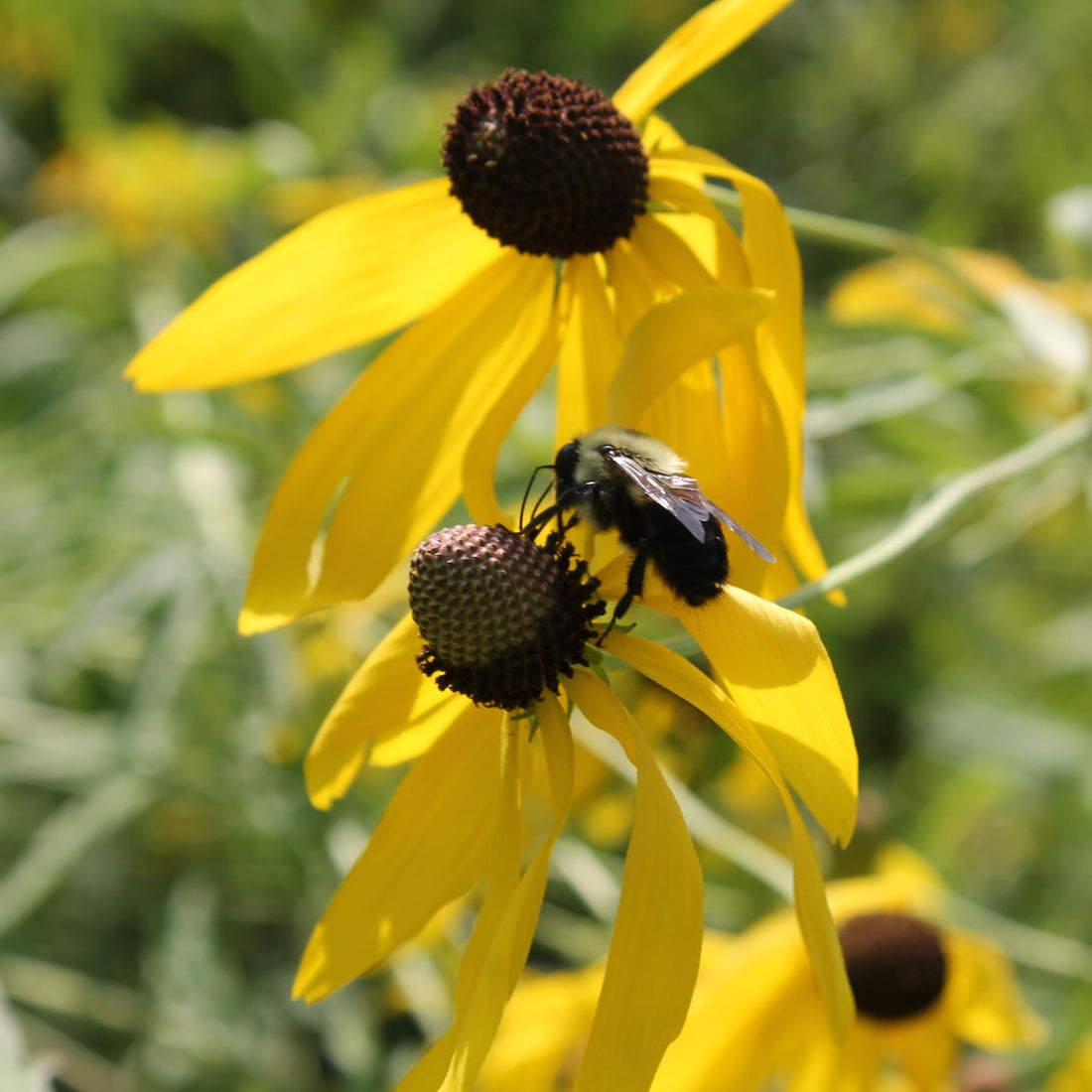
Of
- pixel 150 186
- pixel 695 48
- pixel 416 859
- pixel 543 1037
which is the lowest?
pixel 543 1037

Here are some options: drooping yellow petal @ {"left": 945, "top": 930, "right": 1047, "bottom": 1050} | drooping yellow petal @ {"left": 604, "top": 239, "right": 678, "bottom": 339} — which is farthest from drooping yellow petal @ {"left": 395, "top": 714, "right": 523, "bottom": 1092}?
drooping yellow petal @ {"left": 945, "top": 930, "right": 1047, "bottom": 1050}

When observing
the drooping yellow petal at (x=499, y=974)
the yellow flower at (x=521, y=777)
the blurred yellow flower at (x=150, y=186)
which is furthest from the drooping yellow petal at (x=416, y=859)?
the blurred yellow flower at (x=150, y=186)

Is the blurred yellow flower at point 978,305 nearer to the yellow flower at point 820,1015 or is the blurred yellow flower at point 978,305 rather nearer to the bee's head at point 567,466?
the bee's head at point 567,466

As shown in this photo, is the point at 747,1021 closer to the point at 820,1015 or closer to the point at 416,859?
the point at 820,1015

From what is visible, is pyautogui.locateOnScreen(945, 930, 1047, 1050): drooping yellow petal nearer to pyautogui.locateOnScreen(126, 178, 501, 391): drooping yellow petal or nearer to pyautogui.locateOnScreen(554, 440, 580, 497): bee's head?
pyautogui.locateOnScreen(554, 440, 580, 497): bee's head

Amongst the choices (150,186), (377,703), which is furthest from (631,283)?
(150,186)

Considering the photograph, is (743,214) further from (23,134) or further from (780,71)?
(23,134)

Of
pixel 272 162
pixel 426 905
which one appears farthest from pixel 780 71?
pixel 426 905
